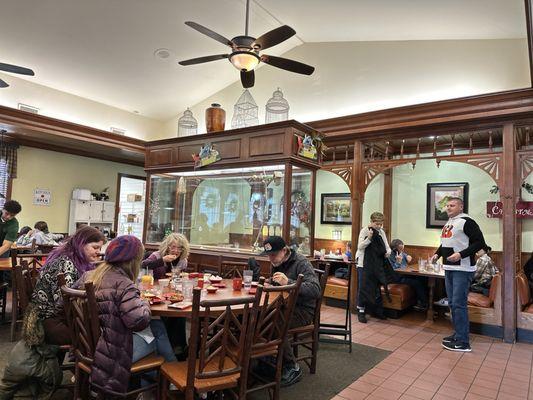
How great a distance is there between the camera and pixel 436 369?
3416 mm

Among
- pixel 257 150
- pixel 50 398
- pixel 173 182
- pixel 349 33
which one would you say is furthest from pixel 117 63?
pixel 50 398

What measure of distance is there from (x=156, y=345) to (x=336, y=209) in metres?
6.00

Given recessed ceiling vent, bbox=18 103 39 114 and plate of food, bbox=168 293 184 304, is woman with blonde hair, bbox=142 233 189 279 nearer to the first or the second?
plate of food, bbox=168 293 184 304

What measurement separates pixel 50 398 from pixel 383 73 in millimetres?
5255

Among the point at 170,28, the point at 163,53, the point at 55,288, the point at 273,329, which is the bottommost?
the point at 273,329

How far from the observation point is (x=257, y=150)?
15.1 feet

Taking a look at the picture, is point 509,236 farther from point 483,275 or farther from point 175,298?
point 175,298

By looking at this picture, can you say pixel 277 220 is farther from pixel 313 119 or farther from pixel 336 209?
pixel 336 209

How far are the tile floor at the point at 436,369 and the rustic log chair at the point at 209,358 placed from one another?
3.53 feet

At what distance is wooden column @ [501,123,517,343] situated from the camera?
4.36 meters

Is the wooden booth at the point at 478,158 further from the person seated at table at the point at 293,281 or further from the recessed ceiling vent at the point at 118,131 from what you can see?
the recessed ceiling vent at the point at 118,131

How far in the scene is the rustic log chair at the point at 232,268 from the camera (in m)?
3.94

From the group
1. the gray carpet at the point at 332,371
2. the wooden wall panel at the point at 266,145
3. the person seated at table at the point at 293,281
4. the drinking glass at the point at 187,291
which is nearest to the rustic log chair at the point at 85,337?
the drinking glass at the point at 187,291

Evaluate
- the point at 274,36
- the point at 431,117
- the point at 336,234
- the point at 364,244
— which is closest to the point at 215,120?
the point at 274,36
